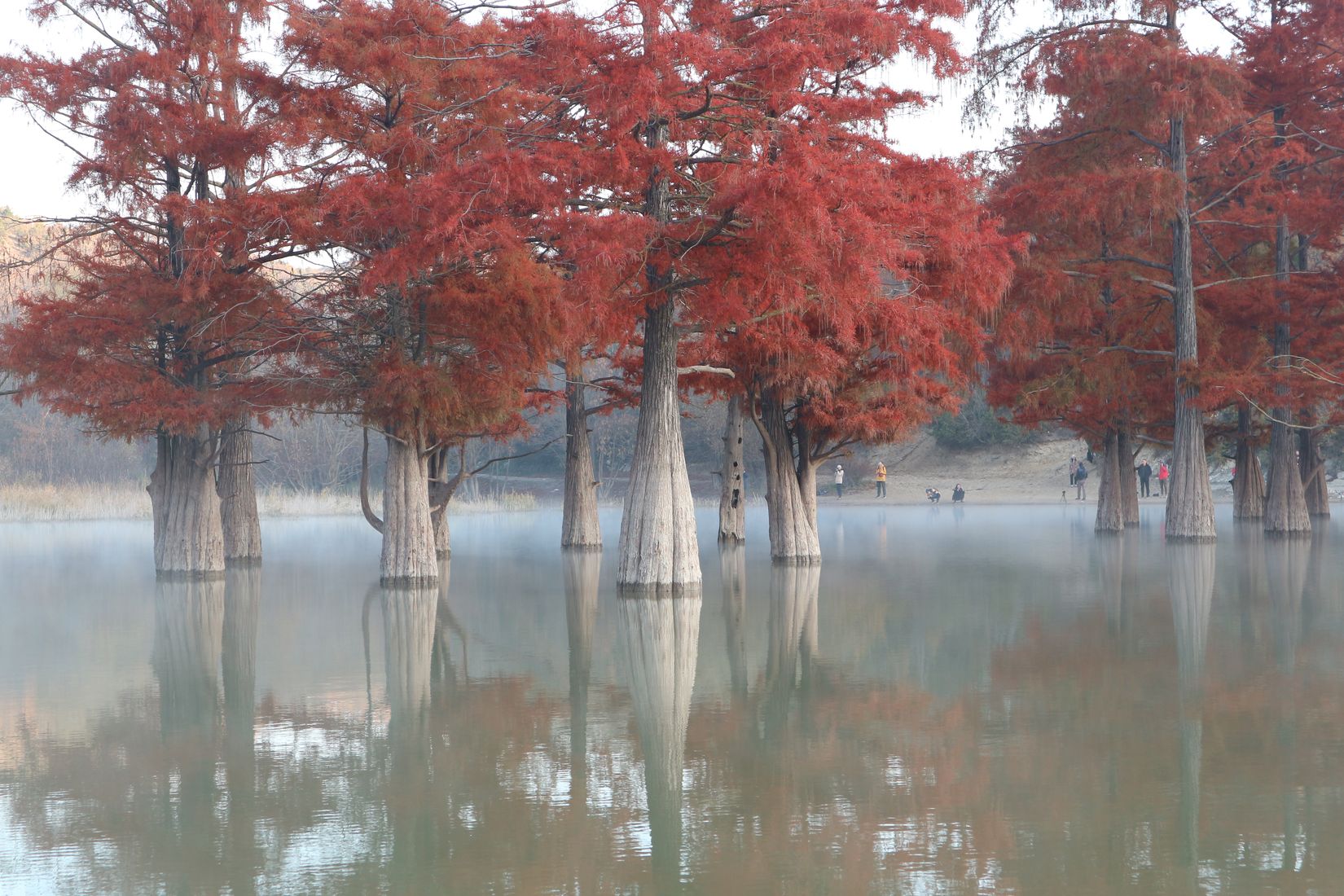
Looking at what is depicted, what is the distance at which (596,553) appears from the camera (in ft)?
92.7

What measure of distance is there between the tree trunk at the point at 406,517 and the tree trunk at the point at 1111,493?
19.1 meters

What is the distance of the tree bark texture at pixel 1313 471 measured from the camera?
3691 centimetres

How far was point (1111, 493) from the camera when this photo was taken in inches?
1320

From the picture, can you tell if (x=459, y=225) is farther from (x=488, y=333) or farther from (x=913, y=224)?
(x=913, y=224)

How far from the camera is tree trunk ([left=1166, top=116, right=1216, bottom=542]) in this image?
29.0 metres

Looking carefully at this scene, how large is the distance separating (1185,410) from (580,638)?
19.6 metres

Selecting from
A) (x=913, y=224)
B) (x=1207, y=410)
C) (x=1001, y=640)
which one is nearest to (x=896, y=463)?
(x=1207, y=410)

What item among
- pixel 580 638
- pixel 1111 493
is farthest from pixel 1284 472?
pixel 580 638

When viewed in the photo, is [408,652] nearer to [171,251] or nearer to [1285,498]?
[171,251]

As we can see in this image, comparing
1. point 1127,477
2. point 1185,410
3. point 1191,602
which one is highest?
point 1185,410

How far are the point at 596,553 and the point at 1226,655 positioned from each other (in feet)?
54.7

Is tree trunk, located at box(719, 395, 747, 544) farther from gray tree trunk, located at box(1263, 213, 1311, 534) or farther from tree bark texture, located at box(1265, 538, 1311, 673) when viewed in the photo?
gray tree trunk, located at box(1263, 213, 1311, 534)

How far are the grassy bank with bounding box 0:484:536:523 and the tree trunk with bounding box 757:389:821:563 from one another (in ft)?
87.1

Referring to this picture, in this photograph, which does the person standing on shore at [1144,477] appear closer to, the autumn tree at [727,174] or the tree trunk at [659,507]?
the autumn tree at [727,174]
